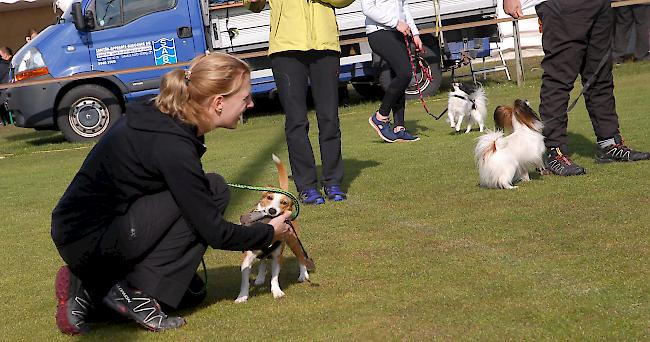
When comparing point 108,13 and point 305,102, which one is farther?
point 108,13

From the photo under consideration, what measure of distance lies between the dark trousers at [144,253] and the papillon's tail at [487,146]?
303cm

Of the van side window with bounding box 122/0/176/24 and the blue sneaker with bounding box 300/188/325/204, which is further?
the van side window with bounding box 122/0/176/24

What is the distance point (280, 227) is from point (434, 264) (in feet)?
2.83

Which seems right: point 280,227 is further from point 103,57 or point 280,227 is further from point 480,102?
point 103,57

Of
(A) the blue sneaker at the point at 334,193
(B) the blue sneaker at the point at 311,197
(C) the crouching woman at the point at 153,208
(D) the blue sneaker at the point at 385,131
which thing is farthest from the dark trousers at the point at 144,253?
(D) the blue sneaker at the point at 385,131

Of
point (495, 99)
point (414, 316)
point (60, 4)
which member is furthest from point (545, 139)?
point (60, 4)

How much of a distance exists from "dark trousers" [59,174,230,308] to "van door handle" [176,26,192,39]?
34.6 ft

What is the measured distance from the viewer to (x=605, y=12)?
663 centimetres

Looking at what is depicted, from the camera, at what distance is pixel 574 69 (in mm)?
6707

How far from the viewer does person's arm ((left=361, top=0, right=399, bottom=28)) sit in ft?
29.6

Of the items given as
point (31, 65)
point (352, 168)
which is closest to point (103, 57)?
point (31, 65)

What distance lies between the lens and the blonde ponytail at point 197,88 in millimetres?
3789

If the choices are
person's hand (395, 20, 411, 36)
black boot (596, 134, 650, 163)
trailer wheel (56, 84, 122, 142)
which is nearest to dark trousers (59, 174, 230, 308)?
black boot (596, 134, 650, 163)

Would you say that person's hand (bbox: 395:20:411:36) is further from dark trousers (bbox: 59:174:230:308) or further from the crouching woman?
dark trousers (bbox: 59:174:230:308)
